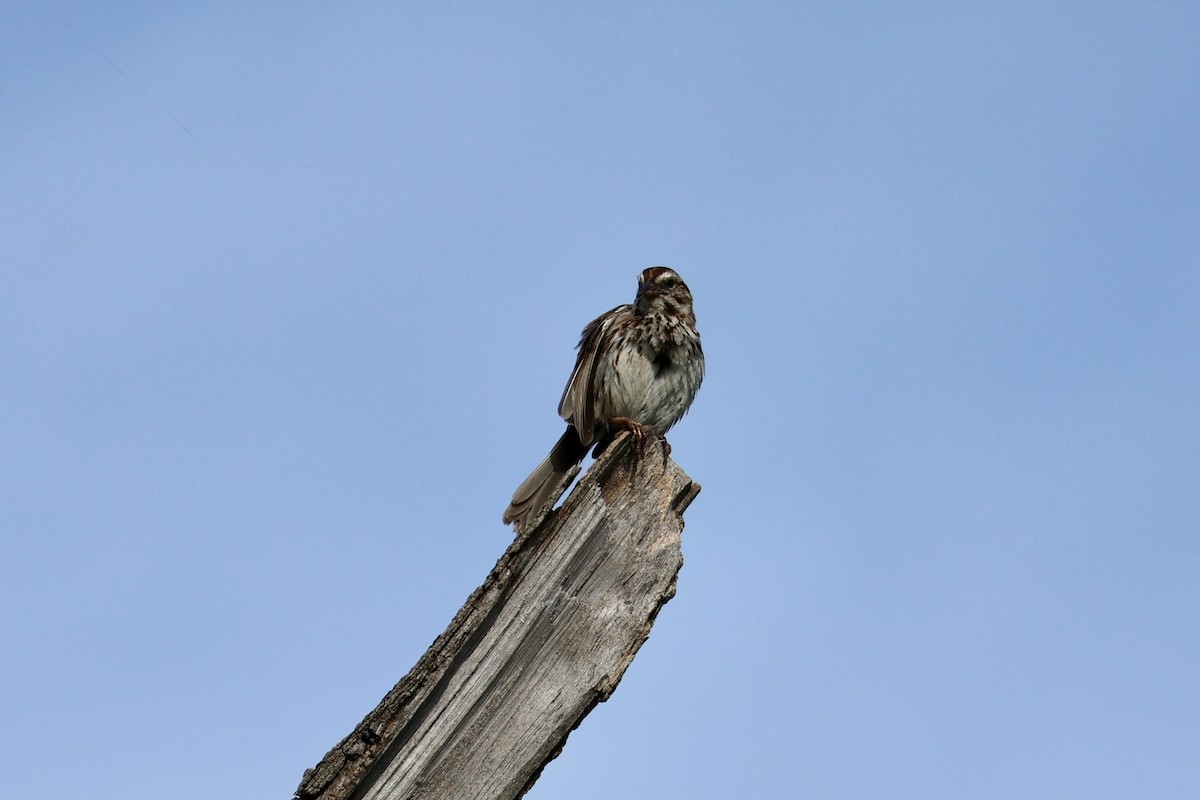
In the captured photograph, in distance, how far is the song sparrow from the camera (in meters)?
6.55

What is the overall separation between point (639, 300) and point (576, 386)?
2.21 ft

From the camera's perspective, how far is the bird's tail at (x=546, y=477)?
5.74m

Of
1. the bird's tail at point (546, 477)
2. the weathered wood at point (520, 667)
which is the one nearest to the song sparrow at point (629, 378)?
the bird's tail at point (546, 477)

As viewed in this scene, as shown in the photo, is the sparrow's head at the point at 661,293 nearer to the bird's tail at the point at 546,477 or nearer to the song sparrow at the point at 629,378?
the song sparrow at the point at 629,378

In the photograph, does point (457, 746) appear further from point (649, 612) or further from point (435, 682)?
point (649, 612)

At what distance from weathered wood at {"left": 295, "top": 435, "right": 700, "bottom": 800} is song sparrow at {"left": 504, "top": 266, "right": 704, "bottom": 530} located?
2.42 metres

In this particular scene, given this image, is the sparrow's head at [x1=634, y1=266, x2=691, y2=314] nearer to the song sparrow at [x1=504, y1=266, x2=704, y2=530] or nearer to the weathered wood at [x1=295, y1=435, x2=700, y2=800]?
the song sparrow at [x1=504, y1=266, x2=704, y2=530]

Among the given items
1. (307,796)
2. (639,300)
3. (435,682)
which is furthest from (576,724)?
(639,300)

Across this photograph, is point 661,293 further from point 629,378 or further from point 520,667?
point 520,667

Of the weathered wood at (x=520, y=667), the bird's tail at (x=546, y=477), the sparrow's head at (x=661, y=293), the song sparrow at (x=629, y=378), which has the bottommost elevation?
the weathered wood at (x=520, y=667)

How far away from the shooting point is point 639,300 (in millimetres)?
6992

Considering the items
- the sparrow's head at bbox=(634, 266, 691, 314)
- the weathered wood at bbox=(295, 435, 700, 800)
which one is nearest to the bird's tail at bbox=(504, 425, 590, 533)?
the sparrow's head at bbox=(634, 266, 691, 314)

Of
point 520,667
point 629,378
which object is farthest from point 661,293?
point 520,667

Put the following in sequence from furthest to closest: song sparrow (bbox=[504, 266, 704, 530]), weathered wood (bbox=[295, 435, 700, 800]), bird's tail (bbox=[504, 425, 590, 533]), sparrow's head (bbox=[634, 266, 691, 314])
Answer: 1. sparrow's head (bbox=[634, 266, 691, 314])
2. song sparrow (bbox=[504, 266, 704, 530])
3. bird's tail (bbox=[504, 425, 590, 533])
4. weathered wood (bbox=[295, 435, 700, 800])
